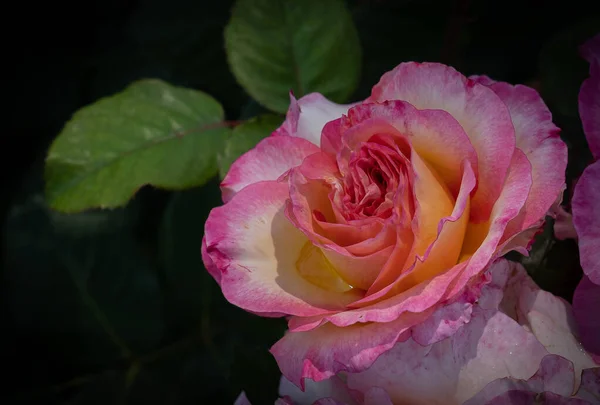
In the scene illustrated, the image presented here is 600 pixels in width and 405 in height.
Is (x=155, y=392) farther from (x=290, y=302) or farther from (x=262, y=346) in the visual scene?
(x=290, y=302)

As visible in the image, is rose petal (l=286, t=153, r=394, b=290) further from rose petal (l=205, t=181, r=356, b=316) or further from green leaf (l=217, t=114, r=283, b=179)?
green leaf (l=217, t=114, r=283, b=179)

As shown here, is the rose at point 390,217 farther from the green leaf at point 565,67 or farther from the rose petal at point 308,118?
the green leaf at point 565,67

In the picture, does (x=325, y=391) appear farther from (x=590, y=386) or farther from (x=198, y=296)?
(x=198, y=296)

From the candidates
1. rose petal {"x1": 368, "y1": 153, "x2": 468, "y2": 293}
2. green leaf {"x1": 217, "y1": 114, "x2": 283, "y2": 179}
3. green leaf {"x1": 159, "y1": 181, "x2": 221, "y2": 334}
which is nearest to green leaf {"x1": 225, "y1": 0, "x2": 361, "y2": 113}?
green leaf {"x1": 217, "y1": 114, "x2": 283, "y2": 179}

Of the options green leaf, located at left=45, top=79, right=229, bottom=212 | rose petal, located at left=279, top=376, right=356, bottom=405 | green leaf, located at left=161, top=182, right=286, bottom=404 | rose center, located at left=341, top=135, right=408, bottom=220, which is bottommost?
green leaf, located at left=161, top=182, right=286, bottom=404

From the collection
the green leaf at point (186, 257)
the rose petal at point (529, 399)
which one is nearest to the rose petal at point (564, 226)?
the rose petal at point (529, 399)

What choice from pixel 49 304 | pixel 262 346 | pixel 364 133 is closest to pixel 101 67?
pixel 49 304

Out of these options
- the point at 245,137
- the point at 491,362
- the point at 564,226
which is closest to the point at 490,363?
the point at 491,362
